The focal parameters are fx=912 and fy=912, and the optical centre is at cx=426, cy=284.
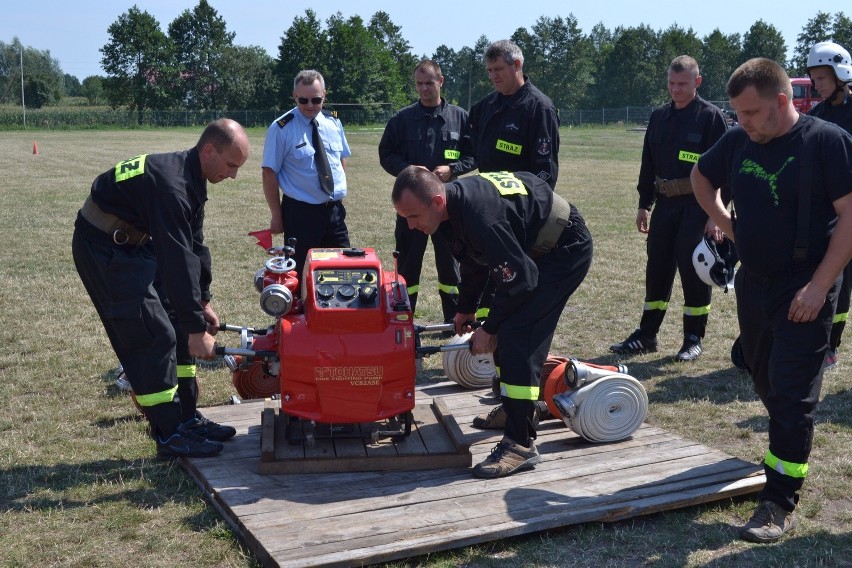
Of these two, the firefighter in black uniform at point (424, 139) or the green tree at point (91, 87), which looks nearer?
the firefighter in black uniform at point (424, 139)

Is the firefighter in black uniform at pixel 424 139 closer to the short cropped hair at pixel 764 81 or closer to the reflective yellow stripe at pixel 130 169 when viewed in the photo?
the reflective yellow stripe at pixel 130 169

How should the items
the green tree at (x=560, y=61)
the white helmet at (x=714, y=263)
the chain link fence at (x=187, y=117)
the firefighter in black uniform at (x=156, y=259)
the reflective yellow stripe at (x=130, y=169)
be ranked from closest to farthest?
the firefighter in black uniform at (x=156, y=259) → the reflective yellow stripe at (x=130, y=169) → the white helmet at (x=714, y=263) → the chain link fence at (x=187, y=117) → the green tree at (x=560, y=61)

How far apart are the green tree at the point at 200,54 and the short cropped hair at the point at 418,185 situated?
81.6 meters

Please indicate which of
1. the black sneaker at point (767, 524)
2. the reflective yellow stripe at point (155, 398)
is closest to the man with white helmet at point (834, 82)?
the black sneaker at point (767, 524)

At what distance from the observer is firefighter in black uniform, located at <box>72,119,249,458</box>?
4.71 m

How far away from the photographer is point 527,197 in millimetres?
4906

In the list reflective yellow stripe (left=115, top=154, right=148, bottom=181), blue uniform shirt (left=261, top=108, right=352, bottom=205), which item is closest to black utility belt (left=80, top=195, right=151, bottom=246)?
reflective yellow stripe (left=115, top=154, right=148, bottom=181)

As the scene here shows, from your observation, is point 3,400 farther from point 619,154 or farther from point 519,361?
point 619,154

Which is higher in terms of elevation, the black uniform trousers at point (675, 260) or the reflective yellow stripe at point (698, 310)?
the black uniform trousers at point (675, 260)

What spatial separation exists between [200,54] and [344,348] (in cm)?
8907

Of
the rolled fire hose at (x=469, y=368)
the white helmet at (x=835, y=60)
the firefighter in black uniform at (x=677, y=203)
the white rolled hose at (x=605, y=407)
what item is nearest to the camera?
the white rolled hose at (x=605, y=407)

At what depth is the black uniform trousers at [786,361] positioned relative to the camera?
13.8 ft

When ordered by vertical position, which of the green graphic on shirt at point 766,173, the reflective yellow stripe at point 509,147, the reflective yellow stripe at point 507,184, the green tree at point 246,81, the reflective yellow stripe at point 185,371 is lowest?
the reflective yellow stripe at point 185,371

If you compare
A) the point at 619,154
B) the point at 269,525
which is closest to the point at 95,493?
the point at 269,525
